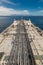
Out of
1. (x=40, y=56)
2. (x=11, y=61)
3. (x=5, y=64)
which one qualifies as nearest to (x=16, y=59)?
(x=11, y=61)

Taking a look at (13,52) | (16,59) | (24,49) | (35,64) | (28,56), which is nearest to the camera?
(35,64)

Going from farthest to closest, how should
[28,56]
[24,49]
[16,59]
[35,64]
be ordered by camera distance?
[24,49] → [28,56] → [16,59] → [35,64]

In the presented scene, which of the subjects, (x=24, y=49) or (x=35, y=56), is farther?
(x=24, y=49)

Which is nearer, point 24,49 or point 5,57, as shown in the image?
point 5,57

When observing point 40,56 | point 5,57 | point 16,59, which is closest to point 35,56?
point 40,56

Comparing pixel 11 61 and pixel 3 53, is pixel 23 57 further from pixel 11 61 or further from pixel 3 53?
pixel 3 53

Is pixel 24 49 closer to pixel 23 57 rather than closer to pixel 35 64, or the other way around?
pixel 23 57

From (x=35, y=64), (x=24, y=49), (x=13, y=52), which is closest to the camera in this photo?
(x=35, y=64)

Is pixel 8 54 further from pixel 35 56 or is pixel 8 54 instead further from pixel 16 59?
pixel 35 56

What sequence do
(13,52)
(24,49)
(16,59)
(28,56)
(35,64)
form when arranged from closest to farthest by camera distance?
(35,64)
(16,59)
(28,56)
(13,52)
(24,49)
